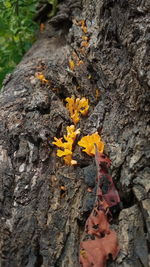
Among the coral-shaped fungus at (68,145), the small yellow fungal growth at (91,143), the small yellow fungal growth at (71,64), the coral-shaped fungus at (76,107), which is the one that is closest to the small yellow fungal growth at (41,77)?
the small yellow fungal growth at (71,64)

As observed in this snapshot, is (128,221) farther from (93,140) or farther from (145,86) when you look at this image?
(145,86)

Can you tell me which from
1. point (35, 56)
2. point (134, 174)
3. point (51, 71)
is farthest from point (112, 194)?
point (35, 56)

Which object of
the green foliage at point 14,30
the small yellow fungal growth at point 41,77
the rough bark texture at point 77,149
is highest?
the green foliage at point 14,30

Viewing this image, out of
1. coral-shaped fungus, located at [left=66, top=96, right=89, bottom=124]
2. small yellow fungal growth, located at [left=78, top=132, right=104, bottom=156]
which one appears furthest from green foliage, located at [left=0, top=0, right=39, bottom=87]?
small yellow fungal growth, located at [left=78, top=132, right=104, bottom=156]

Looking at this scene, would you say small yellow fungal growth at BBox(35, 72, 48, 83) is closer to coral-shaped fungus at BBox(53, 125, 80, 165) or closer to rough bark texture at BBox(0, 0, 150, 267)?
rough bark texture at BBox(0, 0, 150, 267)

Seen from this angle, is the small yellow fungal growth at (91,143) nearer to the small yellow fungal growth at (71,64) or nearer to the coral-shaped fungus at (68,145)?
the coral-shaped fungus at (68,145)

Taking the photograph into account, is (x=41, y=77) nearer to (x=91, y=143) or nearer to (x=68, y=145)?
(x=68, y=145)

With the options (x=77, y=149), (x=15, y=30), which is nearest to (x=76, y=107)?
(x=77, y=149)
